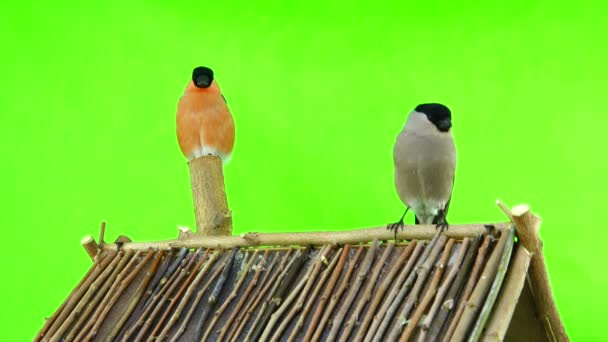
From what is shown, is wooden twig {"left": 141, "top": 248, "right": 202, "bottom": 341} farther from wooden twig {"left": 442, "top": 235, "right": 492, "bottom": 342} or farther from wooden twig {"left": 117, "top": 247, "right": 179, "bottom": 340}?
wooden twig {"left": 442, "top": 235, "right": 492, "bottom": 342}

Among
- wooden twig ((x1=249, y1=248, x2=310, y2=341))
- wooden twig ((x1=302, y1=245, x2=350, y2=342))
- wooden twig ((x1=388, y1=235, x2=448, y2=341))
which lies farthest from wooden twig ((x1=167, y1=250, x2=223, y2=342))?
wooden twig ((x1=388, y1=235, x2=448, y2=341))

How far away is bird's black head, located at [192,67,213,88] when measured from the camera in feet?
9.51

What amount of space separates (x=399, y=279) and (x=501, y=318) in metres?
0.28

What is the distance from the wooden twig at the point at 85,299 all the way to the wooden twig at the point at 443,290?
1131 millimetres

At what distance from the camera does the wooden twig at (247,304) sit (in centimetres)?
217

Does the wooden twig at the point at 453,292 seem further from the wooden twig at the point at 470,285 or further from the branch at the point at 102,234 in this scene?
the branch at the point at 102,234

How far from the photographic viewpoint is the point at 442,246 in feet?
6.72

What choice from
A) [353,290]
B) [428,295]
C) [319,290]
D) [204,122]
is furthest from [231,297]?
[204,122]

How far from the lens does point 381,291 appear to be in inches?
79.6

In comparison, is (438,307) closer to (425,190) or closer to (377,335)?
(377,335)

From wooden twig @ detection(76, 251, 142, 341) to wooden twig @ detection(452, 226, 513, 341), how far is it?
114 centimetres

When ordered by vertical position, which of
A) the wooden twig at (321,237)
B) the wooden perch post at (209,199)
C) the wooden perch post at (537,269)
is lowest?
the wooden twig at (321,237)

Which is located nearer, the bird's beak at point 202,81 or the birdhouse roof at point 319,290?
the birdhouse roof at point 319,290

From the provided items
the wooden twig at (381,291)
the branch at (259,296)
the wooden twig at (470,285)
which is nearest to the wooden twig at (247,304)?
the branch at (259,296)
